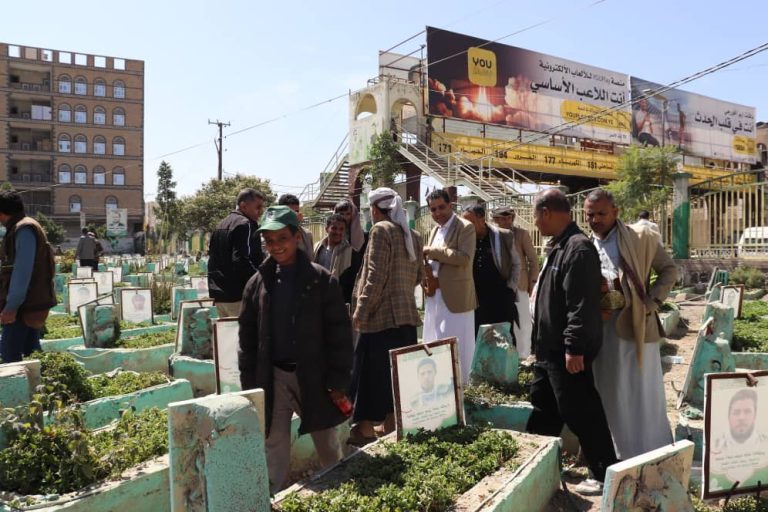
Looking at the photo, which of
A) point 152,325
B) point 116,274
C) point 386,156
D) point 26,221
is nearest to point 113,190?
point 386,156

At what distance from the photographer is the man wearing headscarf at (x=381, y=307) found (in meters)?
4.06

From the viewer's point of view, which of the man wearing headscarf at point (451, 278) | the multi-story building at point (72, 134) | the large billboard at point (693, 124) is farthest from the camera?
the multi-story building at point (72, 134)

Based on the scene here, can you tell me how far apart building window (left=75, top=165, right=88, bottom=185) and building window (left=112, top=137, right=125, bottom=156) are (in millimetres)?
2814

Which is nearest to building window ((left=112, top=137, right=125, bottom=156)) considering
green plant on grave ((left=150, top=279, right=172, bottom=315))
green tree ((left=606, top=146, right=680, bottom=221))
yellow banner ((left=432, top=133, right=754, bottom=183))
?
yellow banner ((left=432, top=133, right=754, bottom=183))

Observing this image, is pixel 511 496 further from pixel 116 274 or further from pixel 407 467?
pixel 116 274

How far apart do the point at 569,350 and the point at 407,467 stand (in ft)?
3.28

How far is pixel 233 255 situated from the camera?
4719mm

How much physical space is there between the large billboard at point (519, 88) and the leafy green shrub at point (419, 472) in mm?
21137

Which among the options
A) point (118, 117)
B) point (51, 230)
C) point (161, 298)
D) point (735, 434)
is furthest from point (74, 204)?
point (735, 434)

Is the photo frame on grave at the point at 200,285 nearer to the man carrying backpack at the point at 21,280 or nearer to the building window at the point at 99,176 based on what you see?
the man carrying backpack at the point at 21,280

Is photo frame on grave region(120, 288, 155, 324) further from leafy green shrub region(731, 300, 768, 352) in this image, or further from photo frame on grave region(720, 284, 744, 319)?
photo frame on grave region(720, 284, 744, 319)

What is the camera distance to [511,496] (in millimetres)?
2771

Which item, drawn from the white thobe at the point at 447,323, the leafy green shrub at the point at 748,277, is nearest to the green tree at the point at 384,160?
the leafy green shrub at the point at 748,277

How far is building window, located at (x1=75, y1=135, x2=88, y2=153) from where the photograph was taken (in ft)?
167
